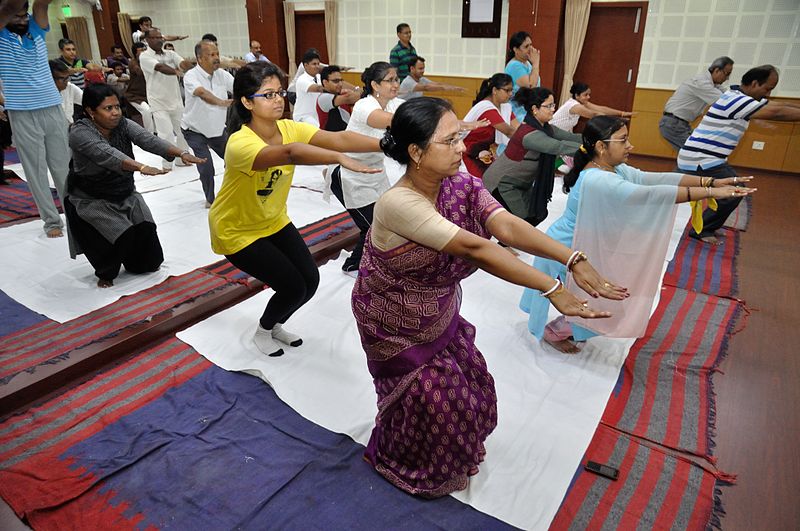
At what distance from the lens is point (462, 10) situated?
8539 millimetres

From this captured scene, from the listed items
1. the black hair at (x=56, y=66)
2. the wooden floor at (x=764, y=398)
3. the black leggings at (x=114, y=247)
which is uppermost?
the black hair at (x=56, y=66)

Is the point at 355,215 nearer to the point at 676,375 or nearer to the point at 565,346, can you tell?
the point at 565,346

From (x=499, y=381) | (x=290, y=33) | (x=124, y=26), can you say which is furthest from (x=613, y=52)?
(x=124, y=26)

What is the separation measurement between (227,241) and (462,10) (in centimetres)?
748

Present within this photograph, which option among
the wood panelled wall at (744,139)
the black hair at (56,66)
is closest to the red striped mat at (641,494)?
the wood panelled wall at (744,139)

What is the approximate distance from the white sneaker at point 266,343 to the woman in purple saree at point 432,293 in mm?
889

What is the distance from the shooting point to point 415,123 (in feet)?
5.10

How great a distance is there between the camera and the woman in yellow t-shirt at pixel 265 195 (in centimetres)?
229

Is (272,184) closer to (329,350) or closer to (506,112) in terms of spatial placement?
(329,350)

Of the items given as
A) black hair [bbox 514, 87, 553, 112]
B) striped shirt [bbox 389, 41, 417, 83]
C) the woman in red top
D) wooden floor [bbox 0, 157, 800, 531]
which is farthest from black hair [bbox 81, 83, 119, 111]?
striped shirt [bbox 389, 41, 417, 83]

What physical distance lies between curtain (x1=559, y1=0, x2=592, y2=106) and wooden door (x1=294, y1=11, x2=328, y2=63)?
15.5 ft

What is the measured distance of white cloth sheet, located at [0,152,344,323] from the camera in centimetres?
327

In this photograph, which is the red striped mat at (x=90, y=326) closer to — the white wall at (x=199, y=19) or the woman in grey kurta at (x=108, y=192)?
the woman in grey kurta at (x=108, y=192)

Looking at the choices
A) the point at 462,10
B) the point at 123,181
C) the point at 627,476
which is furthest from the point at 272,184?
the point at 462,10
